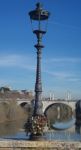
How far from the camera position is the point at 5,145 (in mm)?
13320

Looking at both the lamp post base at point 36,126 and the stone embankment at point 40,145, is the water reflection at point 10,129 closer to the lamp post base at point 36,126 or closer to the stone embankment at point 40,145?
the lamp post base at point 36,126

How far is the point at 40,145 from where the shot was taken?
1327 cm

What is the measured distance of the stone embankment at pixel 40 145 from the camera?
43.4 ft

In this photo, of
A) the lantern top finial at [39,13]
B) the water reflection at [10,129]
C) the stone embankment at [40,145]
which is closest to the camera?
the stone embankment at [40,145]

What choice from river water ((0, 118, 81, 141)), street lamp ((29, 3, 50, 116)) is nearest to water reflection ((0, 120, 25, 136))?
river water ((0, 118, 81, 141))

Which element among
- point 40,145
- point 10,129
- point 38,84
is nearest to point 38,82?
point 38,84

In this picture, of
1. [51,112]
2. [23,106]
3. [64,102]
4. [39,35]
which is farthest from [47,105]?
[39,35]

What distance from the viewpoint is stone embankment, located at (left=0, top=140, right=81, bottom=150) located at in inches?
521

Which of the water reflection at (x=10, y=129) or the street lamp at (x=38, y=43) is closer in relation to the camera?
the street lamp at (x=38, y=43)

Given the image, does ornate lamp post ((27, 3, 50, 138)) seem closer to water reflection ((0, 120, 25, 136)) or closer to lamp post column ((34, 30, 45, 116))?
lamp post column ((34, 30, 45, 116))

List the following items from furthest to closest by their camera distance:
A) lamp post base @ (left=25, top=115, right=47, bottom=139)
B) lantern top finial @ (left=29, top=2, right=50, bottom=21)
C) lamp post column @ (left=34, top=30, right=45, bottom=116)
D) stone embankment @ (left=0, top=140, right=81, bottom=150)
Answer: lantern top finial @ (left=29, top=2, right=50, bottom=21) → lamp post column @ (left=34, top=30, right=45, bottom=116) → lamp post base @ (left=25, top=115, right=47, bottom=139) → stone embankment @ (left=0, top=140, right=81, bottom=150)

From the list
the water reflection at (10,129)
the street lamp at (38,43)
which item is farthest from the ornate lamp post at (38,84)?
the water reflection at (10,129)

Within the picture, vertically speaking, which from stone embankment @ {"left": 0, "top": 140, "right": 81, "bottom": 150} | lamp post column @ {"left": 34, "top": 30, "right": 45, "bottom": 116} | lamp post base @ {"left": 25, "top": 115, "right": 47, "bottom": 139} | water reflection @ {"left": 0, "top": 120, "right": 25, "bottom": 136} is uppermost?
lamp post column @ {"left": 34, "top": 30, "right": 45, "bottom": 116}

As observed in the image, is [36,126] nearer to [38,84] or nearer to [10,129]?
[38,84]
